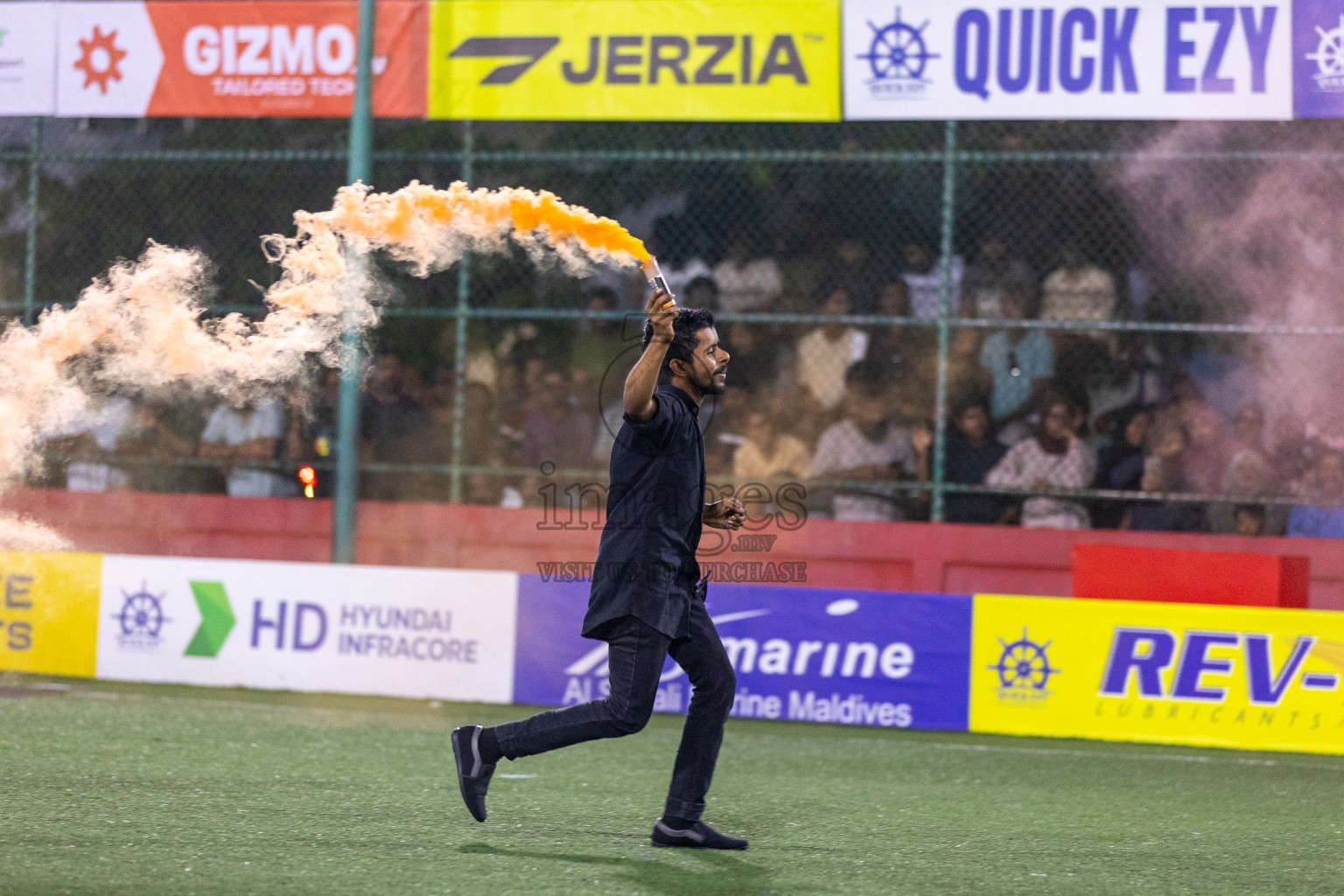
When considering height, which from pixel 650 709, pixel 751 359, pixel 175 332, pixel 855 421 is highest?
pixel 751 359

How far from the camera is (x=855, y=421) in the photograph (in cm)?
1065

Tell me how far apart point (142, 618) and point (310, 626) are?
3.67 feet

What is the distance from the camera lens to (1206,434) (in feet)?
33.5

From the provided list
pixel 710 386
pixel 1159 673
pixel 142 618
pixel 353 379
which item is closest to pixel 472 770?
pixel 710 386

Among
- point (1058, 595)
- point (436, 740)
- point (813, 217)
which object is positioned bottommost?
point (436, 740)

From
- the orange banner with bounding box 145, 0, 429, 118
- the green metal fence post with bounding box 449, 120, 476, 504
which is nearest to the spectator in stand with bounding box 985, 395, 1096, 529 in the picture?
the green metal fence post with bounding box 449, 120, 476, 504

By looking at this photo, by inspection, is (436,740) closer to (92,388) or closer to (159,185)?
(92,388)

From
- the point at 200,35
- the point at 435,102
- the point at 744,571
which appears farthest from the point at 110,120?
the point at 744,571

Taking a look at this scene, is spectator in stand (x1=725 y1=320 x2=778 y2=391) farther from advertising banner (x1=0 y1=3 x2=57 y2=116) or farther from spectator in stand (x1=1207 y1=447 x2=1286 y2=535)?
advertising banner (x1=0 y1=3 x2=57 y2=116)

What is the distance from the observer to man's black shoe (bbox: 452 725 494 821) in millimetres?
5426

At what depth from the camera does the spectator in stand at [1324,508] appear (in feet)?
32.0

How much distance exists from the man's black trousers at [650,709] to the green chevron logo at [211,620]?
451 cm

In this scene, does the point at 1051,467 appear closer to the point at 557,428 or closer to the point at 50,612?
the point at 557,428

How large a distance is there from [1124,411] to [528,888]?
6.85 m
